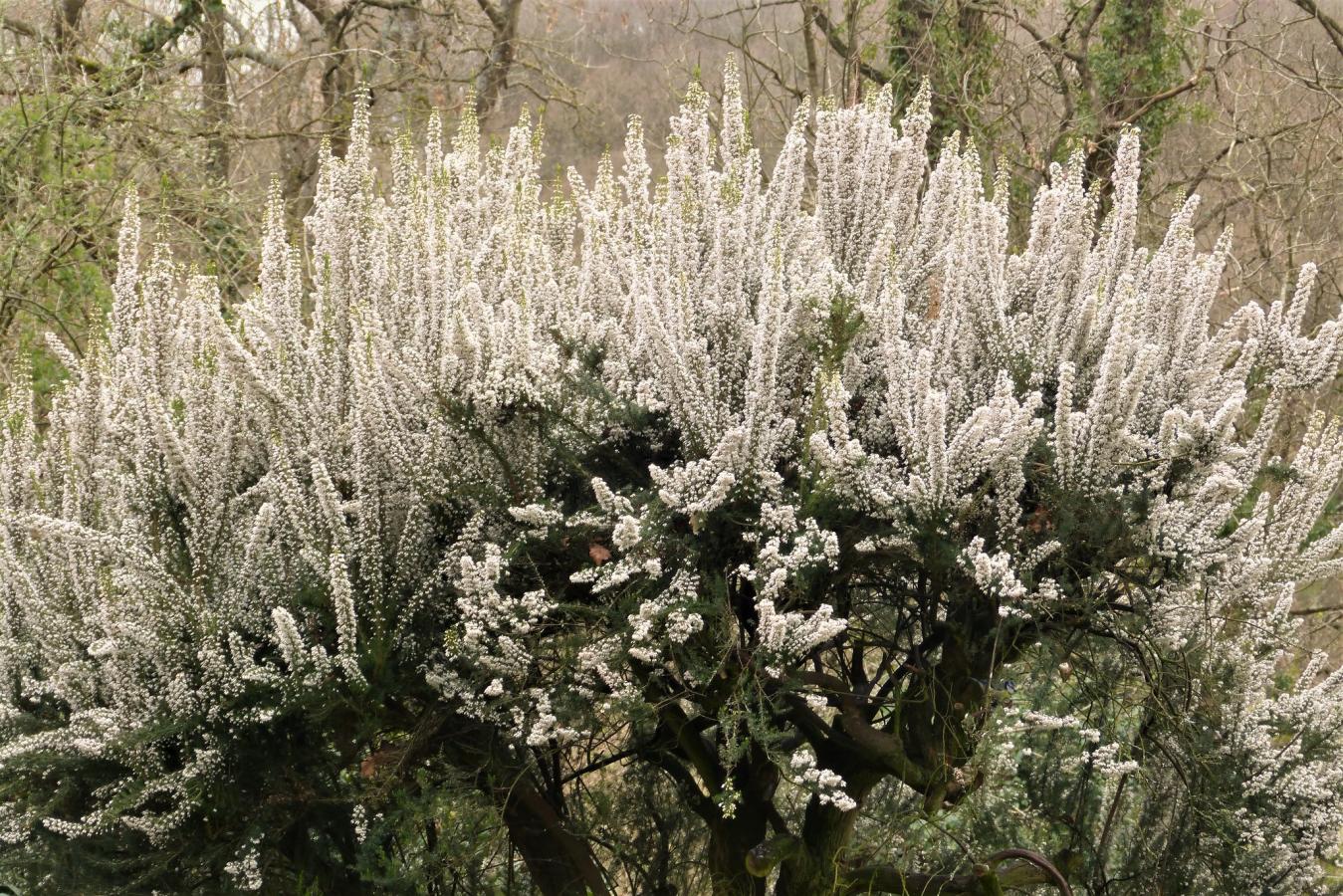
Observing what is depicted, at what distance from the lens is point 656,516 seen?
10.2ft

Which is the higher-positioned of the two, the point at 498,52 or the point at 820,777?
the point at 498,52

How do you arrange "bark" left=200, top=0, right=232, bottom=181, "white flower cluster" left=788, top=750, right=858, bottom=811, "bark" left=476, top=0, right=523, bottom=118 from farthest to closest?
"bark" left=476, top=0, right=523, bottom=118 < "bark" left=200, top=0, right=232, bottom=181 < "white flower cluster" left=788, top=750, right=858, bottom=811

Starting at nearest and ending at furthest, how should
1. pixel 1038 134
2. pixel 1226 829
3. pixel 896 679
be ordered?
pixel 896 679, pixel 1226 829, pixel 1038 134

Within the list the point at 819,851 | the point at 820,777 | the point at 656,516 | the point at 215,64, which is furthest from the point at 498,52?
the point at 820,777

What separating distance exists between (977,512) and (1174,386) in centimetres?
70

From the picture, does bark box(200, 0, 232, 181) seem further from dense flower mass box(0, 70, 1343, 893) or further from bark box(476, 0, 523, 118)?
dense flower mass box(0, 70, 1343, 893)

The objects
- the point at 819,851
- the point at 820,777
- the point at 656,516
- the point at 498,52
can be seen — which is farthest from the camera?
the point at 498,52

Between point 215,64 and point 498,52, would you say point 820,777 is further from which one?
point 498,52

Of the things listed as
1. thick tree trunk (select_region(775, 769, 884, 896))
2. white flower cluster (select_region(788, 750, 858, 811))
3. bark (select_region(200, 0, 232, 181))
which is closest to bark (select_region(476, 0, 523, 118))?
bark (select_region(200, 0, 232, 181))

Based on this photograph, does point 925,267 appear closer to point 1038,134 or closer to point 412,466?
point 412,466

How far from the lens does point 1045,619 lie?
3.30m

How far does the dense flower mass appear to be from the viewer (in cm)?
306

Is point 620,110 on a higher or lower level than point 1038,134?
higher

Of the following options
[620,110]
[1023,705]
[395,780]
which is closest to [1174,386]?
[1023,705]
